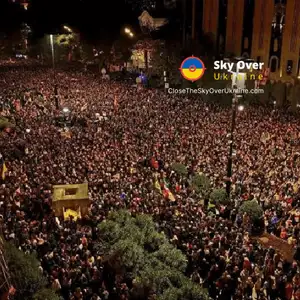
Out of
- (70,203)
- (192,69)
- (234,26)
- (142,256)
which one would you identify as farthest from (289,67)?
(142,256)

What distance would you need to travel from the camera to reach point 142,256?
10.8 metres

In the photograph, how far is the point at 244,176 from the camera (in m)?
18.1

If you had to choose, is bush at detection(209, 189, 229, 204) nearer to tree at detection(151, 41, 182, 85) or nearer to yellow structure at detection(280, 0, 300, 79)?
yellow structure at detection(280, 0, 300, 79)

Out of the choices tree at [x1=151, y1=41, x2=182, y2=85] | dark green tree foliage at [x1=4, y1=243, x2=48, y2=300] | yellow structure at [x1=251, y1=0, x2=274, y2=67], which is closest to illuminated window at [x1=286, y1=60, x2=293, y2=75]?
yellow structure at [x1=251, y1=0, x2=274, y2=67]

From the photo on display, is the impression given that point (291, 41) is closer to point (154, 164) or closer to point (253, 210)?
point (154, 164)

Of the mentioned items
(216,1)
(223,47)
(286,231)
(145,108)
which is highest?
(216,1)

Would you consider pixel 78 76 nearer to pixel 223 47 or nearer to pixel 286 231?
pixel 223 47

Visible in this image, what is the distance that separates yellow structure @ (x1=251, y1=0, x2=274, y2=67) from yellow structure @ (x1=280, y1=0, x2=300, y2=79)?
5.94ft

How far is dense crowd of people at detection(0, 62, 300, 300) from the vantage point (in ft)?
37.4

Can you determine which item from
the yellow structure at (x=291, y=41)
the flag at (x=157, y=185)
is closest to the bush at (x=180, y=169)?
the flag at (x=157, y=185)

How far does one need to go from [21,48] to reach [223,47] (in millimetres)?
53257

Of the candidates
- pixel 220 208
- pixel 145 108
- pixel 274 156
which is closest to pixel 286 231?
pixel 220 208

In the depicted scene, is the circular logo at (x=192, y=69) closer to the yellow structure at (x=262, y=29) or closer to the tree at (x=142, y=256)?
the yellow structure at (x=262, y=29)

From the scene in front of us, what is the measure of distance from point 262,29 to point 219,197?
28.6 meters
